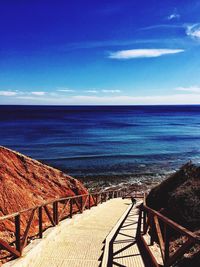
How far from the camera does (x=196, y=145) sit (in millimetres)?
67250

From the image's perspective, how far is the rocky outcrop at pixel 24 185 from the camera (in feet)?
35.4

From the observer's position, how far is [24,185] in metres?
13.5

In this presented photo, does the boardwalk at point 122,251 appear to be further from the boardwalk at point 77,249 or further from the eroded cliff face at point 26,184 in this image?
the eroded cliff face at point 26,184

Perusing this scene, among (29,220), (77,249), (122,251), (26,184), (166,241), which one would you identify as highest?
(166,241)

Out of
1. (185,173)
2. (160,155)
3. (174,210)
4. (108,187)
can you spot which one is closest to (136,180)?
(108,187)

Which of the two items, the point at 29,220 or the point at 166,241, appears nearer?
the point at 166,241

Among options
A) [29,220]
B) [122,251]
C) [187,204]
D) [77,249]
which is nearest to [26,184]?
[29,220]

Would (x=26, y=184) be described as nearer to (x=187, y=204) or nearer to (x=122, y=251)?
(x=187, y=204)

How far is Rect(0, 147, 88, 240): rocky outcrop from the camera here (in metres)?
10.8

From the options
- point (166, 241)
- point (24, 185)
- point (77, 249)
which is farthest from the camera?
point (24, 185)

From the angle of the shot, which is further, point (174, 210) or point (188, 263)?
point (174, 210)

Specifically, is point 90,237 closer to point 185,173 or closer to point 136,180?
point 185,173

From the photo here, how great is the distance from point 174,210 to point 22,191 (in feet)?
18.7

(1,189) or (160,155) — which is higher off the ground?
(1,189)
